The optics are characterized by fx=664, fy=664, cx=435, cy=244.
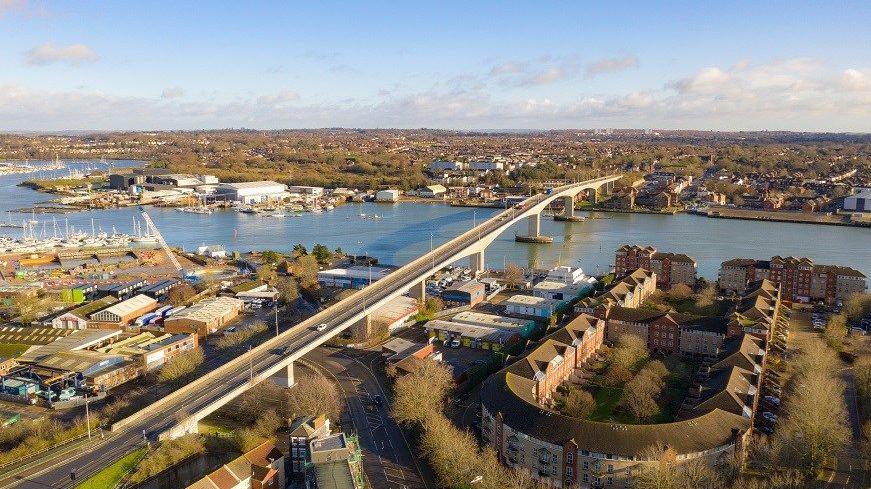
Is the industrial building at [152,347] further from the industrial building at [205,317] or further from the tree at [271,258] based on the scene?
the tree at [271,258]

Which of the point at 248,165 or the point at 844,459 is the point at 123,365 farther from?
the point at 248,165

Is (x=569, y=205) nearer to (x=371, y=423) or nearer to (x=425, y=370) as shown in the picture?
(x=425, y=370)

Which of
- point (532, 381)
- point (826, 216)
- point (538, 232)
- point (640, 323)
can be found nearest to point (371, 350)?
point (532, 381)

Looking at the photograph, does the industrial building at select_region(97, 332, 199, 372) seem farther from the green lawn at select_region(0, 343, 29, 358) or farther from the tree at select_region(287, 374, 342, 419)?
the tree at select_region(287, 374, 342, 419)

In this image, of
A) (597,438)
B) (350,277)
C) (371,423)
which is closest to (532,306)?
(350,277)

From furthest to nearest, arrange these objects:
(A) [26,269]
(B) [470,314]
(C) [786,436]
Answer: (A) [26,269], (B) [470,314], (C) [786,436]
